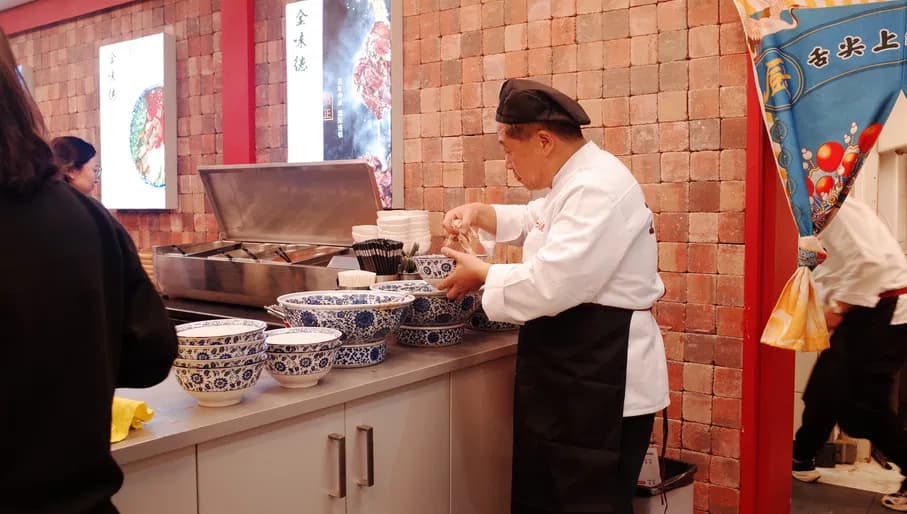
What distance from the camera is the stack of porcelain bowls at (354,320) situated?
1.96 metres

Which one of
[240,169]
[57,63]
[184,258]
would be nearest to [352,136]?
[240,169]

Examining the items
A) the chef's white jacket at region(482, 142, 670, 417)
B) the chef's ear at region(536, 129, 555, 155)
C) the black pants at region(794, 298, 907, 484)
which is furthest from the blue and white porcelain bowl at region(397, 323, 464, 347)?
the black pants at region(794, 298, 907, 484)

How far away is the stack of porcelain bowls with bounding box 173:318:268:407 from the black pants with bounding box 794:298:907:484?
296cm

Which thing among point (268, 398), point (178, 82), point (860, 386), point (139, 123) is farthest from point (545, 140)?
point (139, 123)

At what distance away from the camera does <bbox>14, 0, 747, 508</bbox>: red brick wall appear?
2.84 metres

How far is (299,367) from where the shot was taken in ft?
5.76

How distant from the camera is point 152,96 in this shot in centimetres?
518

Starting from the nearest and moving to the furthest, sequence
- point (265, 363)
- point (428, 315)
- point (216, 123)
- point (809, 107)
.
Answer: point (265, 363) < point (428, 315) < point (809, 107) < point (216, 123)

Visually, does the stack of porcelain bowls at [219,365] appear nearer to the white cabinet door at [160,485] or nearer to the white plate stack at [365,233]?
the white cabinet door at [160,485]

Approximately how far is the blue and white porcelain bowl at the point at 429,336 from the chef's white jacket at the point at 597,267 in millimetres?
360

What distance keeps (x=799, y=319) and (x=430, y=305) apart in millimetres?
1292

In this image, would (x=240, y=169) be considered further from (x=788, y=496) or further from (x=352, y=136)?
(x=788, y=496)

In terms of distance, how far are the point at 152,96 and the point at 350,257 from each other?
2724mm

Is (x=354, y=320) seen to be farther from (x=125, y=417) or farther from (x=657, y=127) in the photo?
Answer: (x=657, y=127)
